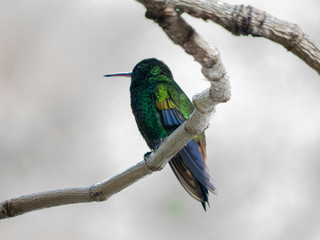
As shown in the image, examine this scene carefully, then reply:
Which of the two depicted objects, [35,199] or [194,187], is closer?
[35,199]

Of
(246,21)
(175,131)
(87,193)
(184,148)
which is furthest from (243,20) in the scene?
(184,148)

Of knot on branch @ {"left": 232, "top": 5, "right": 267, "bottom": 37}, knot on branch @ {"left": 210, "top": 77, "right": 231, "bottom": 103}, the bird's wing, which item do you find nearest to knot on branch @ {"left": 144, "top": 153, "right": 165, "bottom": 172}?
the bird's wing

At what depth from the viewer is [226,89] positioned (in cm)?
233

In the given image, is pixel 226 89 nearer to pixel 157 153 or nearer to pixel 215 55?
pixel 215 55

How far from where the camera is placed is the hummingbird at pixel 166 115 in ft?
14.0

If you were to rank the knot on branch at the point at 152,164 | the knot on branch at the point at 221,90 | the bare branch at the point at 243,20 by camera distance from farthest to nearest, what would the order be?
the knot on branch at the point at 152,164 → the knot on branch at the point at 221,90 → the bare branch at the point at 243,20

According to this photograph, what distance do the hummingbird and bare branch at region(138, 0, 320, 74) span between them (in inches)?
87.3

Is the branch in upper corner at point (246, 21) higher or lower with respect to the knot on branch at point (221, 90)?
higher

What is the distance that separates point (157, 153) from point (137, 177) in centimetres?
29

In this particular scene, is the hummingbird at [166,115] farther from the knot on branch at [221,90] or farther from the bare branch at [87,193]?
the knot on branch at [221,90]

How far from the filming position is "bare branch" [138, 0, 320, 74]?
1.79 meters

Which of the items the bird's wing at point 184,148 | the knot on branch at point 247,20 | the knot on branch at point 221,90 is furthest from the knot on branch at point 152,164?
the knot on branch at point 247,20

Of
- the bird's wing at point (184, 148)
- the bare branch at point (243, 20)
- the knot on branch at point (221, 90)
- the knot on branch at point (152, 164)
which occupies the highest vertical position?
the bare branch at point (243, 20)

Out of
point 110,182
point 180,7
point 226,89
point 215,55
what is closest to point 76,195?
point 110,182
